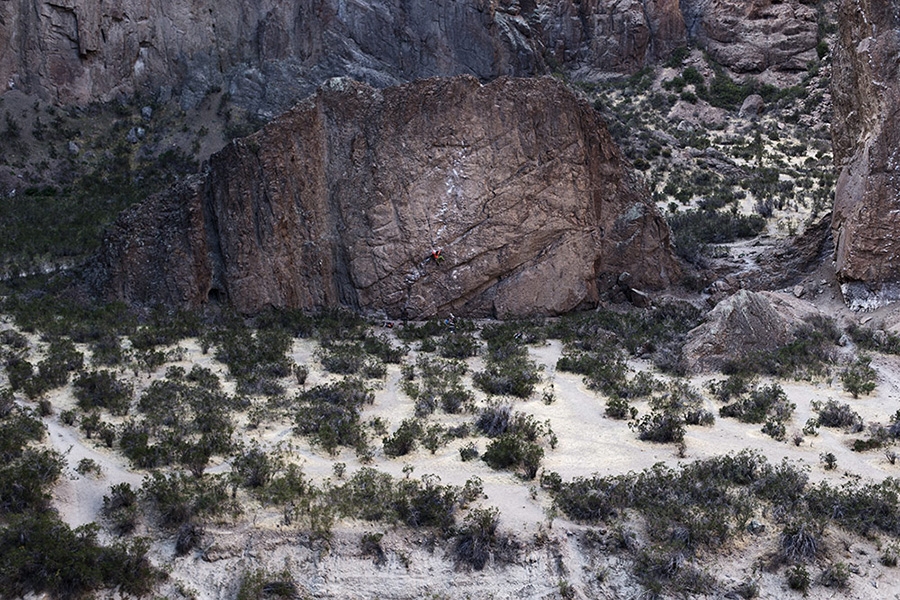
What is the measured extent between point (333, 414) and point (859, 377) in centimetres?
848

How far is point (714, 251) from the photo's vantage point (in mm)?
A: 20469

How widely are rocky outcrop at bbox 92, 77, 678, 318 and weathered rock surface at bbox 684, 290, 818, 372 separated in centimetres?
373

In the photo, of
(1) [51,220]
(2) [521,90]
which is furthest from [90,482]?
(1) [51,220]

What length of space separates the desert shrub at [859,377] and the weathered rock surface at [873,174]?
3191 mm

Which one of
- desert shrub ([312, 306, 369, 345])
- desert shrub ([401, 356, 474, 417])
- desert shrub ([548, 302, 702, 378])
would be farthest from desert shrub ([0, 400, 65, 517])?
desert shrub ([548, 302, 702, 378])

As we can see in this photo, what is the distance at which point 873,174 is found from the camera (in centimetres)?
1609

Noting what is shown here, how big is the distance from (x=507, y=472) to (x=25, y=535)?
535cm

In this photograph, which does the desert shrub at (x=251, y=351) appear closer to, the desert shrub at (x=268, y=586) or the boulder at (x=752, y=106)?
the desert shrub at (x=268, y=586)

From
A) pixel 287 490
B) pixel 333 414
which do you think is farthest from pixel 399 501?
pixel 333 414

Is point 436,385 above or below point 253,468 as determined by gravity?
above

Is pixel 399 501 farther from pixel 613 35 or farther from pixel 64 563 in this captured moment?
pixel 613 35

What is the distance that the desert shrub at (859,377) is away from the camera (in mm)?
12336

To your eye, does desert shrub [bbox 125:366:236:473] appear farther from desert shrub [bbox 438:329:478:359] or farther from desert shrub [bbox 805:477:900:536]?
desert shrub [bbox 805:477:900:536]

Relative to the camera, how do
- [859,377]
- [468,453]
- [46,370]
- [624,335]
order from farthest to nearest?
[624,335]
[859,377]
[46,370]
[468,453]
